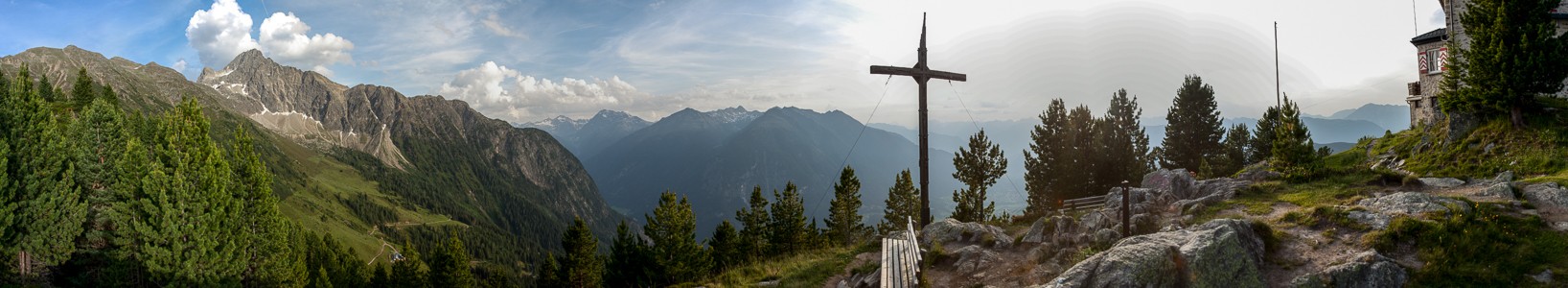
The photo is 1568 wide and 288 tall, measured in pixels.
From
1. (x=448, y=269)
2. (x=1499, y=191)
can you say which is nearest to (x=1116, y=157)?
(x=1499, y=191)

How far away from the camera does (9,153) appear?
33969 mm

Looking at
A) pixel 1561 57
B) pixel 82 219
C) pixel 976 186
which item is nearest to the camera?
pixel 1561 57

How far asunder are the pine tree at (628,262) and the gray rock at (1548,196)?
51.6m

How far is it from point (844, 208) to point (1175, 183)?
32.9m

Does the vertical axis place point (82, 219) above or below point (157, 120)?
below

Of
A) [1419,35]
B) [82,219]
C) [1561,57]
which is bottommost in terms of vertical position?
[82,219]

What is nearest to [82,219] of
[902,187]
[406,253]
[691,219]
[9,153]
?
[9,153]

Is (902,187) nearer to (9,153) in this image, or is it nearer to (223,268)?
(223,268)

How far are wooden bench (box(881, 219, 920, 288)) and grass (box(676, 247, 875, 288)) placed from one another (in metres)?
1.78

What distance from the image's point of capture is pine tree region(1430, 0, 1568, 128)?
26.7 meters

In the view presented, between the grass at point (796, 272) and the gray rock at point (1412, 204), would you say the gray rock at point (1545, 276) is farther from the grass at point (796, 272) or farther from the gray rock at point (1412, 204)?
the grass at point (796, 272)

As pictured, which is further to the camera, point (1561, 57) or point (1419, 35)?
point (1419, 35)

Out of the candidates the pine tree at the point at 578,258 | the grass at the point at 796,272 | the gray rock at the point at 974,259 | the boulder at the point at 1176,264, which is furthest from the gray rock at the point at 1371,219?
the pine tree at the point at 578,258

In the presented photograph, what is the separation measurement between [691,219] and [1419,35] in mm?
56556
